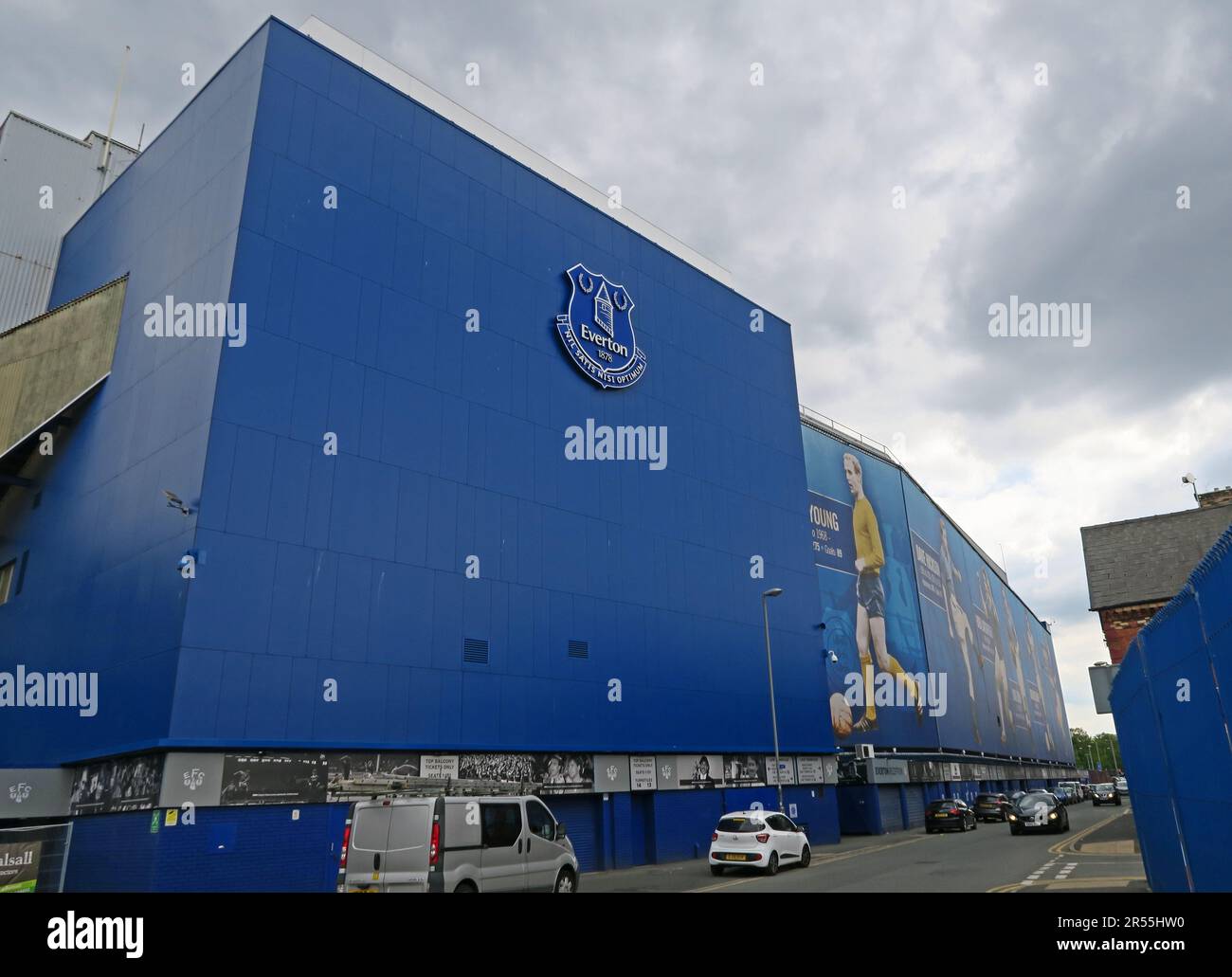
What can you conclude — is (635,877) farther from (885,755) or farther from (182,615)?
(885,755)

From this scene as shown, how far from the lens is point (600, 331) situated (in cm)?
3184

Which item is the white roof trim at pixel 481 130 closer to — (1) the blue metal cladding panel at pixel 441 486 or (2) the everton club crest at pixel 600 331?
(1) the blue metal cladding panel at pixel 441 486

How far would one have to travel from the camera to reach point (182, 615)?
1855cm

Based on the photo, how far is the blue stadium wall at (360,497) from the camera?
19.9 m

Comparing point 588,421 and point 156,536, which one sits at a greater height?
point 588,421

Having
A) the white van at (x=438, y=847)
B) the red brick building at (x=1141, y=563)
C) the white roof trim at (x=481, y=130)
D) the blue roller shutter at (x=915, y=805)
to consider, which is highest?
the white roof trim at (x=481, y=130)

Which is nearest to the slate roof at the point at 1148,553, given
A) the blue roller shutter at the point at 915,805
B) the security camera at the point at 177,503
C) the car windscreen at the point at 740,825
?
the blue roller shutter at the point at 915,805

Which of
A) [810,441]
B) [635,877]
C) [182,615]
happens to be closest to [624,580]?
[635,877]

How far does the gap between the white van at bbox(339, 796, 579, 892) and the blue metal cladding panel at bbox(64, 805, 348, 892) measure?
19.1ft

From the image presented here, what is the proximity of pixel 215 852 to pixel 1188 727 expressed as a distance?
702 inches

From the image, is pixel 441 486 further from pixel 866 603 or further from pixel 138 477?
pixel 866 603

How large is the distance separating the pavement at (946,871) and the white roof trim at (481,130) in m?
25.4

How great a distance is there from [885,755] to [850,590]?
9.98m
